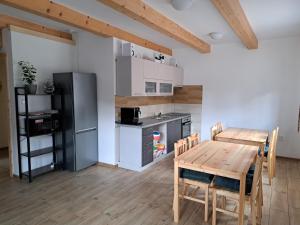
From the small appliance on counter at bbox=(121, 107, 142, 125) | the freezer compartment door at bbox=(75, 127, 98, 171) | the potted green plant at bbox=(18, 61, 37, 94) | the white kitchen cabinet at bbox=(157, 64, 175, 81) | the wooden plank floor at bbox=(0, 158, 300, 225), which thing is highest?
the white kitchen cabinet at bbox=(157, 64, 175, 81)

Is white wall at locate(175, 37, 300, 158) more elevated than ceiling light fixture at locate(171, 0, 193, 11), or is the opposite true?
ceiling light fixture at locate(171, 0, 193, 11)

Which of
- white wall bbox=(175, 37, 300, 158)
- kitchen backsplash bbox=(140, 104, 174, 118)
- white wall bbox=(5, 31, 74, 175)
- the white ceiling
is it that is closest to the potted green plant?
white wall bbox=(5, 31, 74, 175)

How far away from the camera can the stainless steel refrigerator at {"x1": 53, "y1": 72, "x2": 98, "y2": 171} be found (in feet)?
12.0

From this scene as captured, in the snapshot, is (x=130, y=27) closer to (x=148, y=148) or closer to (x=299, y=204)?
(x=148, y=148)

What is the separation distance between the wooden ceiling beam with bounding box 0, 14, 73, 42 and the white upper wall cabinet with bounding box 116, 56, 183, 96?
117 cm

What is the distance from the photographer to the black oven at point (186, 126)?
17.1 feet

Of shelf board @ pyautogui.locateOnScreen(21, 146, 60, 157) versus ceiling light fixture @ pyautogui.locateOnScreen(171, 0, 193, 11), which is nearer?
ceiling light fixture @ pyautogui.locateOnScreen(171, 0, 193, 11)

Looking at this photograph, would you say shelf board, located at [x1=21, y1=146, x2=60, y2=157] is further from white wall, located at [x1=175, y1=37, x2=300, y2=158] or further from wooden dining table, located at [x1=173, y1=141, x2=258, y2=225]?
white wall, located at [x1=175, y1=37, x2=300, y2=158]

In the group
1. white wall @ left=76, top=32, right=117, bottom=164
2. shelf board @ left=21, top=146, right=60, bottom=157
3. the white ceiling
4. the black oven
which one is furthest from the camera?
the black oven

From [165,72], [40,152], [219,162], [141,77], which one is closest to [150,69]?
[141,77]

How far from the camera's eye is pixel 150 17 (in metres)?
2.84

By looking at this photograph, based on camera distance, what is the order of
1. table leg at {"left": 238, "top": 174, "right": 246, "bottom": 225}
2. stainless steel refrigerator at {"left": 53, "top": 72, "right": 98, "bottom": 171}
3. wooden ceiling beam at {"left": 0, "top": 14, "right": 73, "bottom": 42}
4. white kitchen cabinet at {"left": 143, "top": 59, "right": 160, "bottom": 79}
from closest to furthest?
table leg at {"left": 238, "top": 174, "right": 246, "bottom": 225}, wooden ceiling beam at {"left": 0, "top": 14, "right": 73, "bottom": 42}, stainless steel refrigerator at {"left": 53, "top": 72, "right": 98, "bottom": 171}, white kitchen cabinet at {"left": 143, "top": 59, "right": 160, "bottom": 79}

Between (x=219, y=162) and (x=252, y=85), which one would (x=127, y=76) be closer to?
(x=219, y=162)

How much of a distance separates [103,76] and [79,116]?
2.71 ft
